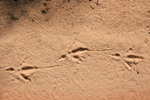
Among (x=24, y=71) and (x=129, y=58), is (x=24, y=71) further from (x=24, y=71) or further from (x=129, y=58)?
(x=129, y=58)

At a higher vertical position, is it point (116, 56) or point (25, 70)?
point (116, 56)

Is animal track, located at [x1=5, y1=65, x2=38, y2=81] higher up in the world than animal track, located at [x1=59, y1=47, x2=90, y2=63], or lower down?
lower down

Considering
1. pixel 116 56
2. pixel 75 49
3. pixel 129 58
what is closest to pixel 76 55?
pixel 75 49

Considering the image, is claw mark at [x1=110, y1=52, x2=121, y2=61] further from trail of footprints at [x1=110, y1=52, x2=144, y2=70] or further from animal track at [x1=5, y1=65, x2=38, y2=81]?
animal track at [x1=5, y1=65, x2=38, y2=81]

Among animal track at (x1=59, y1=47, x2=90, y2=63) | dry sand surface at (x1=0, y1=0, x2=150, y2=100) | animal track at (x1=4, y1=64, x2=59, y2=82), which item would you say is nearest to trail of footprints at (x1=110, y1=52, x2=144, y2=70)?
dry sand surface at (x1=0, y1=0, x2=150, y2=100)

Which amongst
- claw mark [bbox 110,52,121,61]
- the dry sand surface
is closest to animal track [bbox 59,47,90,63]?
the dry sand surface

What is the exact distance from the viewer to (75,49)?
152 cm

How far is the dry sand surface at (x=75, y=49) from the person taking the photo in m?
1.48

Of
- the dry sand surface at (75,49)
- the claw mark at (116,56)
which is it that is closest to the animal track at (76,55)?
the dry sand surface at (75,49)

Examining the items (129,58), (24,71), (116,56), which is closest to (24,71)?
(24,71)

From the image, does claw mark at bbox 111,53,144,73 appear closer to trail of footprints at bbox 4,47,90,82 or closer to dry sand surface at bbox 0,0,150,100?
dry sand surface at bbox 0,0,150,100

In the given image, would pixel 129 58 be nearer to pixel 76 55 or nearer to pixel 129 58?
pixel 129 58

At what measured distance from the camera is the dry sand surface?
1.48 metres

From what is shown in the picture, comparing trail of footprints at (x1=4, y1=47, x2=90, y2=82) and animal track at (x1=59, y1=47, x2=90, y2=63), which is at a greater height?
animal track at (x1=59, y1=47, x2=90, y2=63)
